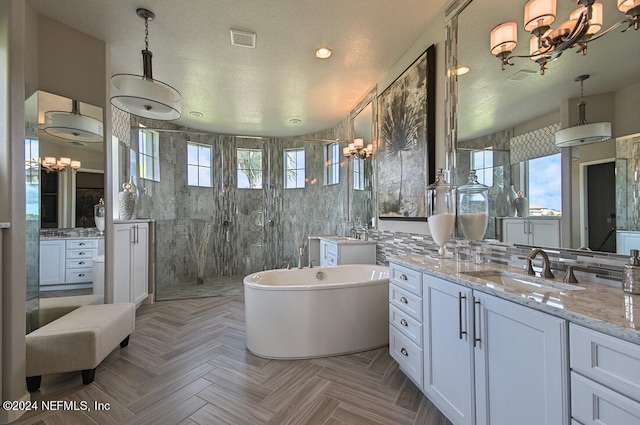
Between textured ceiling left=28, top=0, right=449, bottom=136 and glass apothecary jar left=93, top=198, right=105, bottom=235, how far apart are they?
5.35ft

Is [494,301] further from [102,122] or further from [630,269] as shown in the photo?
[102,122]

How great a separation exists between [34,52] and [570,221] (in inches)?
160

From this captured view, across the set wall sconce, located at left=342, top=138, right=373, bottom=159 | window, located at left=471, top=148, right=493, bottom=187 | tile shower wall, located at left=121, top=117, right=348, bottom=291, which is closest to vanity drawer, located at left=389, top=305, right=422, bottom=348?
window, located at left=471, top=148, right=493, bottom=187

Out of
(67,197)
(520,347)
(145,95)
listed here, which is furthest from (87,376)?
(520,347)

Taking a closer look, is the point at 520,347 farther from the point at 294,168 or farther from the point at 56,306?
the point at 294,168

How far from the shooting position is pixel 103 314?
2.36 metres

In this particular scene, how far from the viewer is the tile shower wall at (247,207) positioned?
15.9 ft

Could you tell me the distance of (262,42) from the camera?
8.99 ft

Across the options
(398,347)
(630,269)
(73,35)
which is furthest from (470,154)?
(73,35)

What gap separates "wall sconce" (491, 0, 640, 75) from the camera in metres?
1.25

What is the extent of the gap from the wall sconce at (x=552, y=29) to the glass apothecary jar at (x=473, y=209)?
0.77 metres

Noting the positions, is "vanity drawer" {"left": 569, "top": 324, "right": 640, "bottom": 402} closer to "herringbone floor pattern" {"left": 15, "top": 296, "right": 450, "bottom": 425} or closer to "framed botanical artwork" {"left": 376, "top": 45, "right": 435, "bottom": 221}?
"herringbone floor pattern" {"left": 15, "top": 296, "right": 450, "bottom": 425}

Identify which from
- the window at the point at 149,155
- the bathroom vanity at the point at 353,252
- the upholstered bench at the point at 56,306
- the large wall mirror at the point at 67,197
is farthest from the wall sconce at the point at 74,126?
the bathroom vanity at the point at 353,252

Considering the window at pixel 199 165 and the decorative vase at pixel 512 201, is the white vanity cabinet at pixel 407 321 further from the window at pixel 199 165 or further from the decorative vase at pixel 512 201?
the window at pixel 199 165
